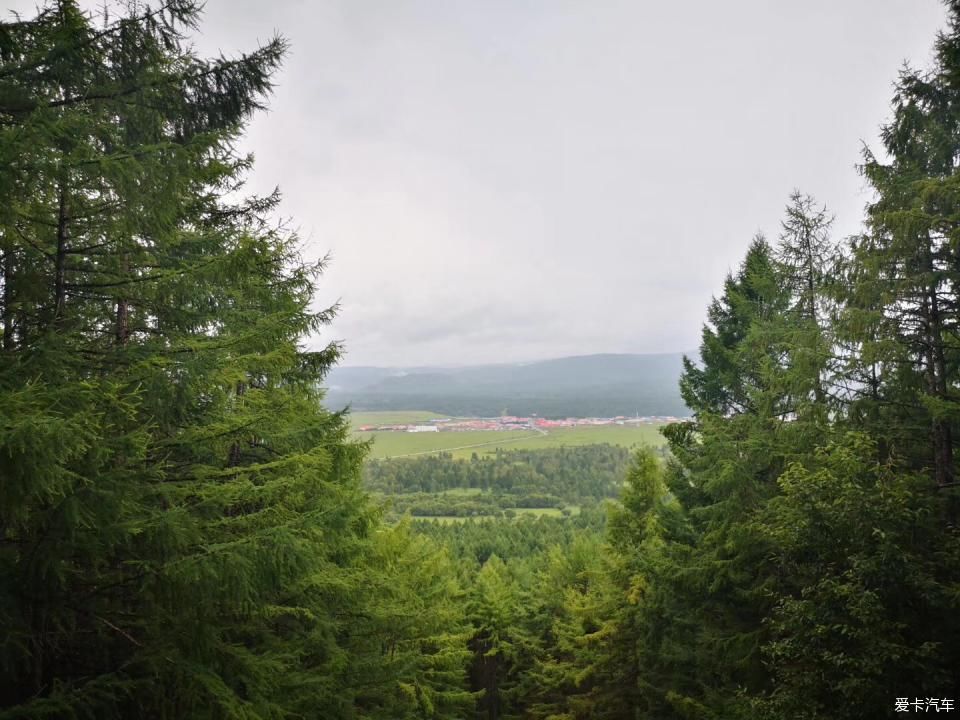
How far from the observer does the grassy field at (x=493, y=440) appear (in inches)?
6053

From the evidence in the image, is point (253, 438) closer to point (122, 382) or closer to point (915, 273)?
point (122, 382)

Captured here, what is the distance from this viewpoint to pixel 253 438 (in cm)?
728

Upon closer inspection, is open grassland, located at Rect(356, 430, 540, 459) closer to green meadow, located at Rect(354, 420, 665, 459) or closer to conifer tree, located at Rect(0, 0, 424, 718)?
green meadow, located at Rect(354, 420, 665, 459)

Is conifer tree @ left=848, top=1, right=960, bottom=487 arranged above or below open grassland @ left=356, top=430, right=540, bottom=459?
above

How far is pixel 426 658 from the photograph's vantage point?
40.4 ft

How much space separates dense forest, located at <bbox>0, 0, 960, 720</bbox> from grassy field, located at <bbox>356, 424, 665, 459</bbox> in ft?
440

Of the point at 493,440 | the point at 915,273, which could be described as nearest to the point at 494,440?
the point at 493,440

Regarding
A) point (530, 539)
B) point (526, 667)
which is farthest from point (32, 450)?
point (530, 539)

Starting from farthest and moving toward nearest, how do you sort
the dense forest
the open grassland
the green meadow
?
the green meadow < the open grassland < the dense forest

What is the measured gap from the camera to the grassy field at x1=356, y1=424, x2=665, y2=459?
15375cm

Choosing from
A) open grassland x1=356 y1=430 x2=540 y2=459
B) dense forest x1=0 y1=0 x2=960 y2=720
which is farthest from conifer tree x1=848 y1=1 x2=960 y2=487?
open grassland x1=356 y1=430 x2=540 y2=459

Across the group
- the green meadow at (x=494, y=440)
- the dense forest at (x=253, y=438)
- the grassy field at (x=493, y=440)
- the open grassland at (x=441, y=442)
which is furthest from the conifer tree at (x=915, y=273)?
the open grassland at (x=441, y=442)

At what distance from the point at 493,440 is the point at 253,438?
177 meters

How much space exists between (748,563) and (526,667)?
1790cm
